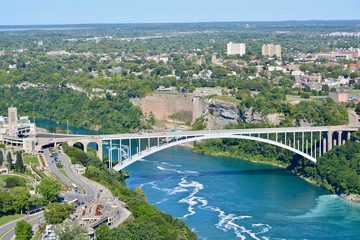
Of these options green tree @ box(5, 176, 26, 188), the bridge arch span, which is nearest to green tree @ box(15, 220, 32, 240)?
green tree @ box(5, 176, 26, 188)

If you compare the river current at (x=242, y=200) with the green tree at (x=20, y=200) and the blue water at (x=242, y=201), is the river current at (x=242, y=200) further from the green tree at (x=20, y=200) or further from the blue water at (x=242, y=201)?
the green tree at (x=20, y=200)

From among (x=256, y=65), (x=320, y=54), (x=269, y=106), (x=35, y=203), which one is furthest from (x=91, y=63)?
(x=35, y=203)

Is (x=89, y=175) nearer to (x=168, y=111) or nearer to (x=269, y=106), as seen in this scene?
(x=269, y=106)

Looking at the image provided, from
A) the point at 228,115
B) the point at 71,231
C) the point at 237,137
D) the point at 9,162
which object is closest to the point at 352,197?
the point at 237,137

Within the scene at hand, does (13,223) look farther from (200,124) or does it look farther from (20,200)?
(200,124)

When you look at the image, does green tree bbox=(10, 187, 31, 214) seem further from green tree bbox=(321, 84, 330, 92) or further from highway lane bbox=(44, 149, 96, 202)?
green tree bbox=(321, 84, 330, 92)
